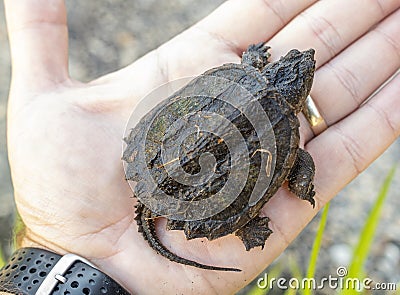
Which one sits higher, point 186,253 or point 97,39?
point 97,39

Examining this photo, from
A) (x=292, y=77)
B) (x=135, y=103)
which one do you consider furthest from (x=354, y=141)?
(x=135, y=103)

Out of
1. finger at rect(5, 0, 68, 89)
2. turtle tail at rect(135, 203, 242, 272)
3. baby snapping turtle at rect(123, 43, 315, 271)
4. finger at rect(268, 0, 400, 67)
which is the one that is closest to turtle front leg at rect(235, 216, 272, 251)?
baby snapping turtle at rect(123, 43, 315, 271)

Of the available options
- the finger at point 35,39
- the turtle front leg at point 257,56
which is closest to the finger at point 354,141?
the turtle front leg at point 257,56

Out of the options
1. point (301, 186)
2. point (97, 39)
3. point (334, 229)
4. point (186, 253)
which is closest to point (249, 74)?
point (301, 186)

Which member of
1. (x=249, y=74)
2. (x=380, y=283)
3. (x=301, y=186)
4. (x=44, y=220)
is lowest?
(x=380, y=283)

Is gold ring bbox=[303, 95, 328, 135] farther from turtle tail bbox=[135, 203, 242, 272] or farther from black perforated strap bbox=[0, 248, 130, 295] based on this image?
black perforated strap bbox=[0, 248, 130, 295]

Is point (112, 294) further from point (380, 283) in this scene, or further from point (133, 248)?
point (380, 283)
